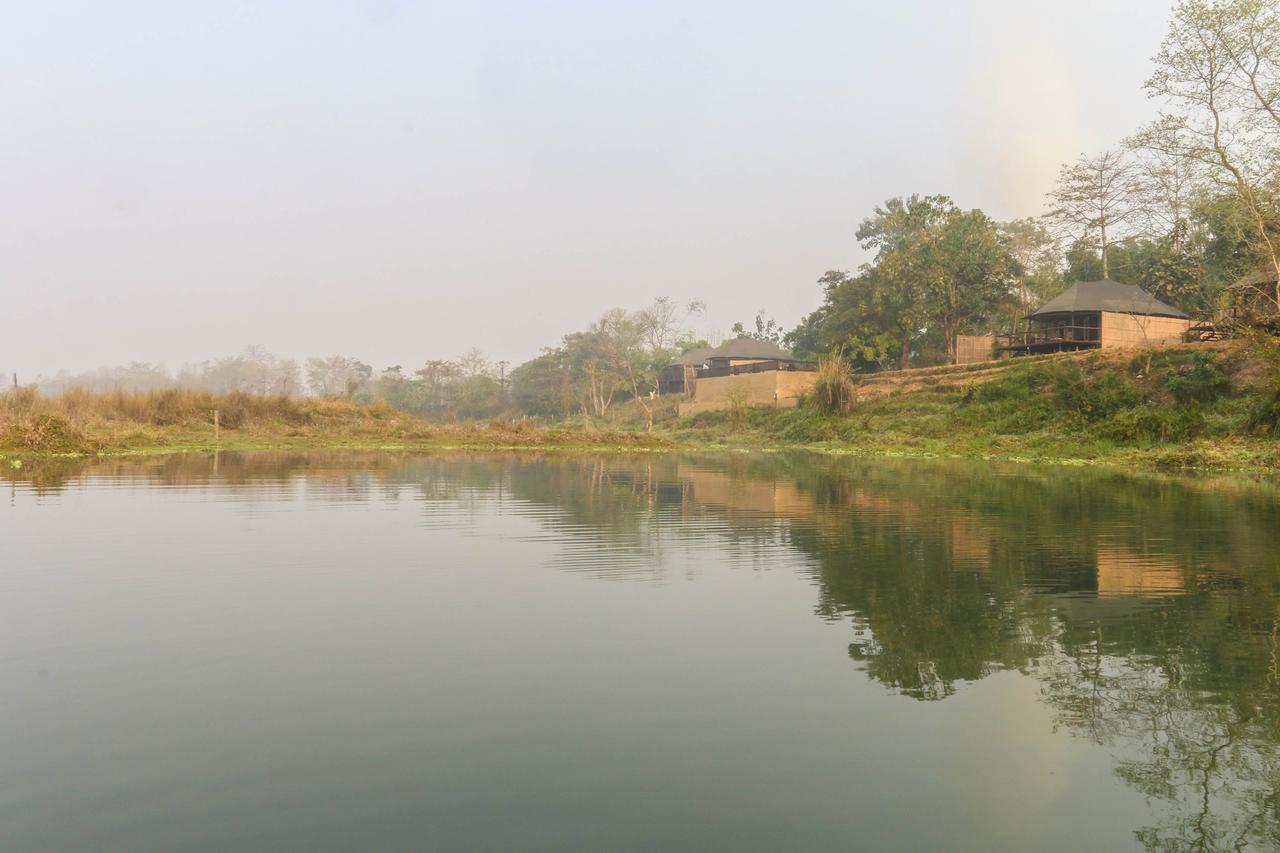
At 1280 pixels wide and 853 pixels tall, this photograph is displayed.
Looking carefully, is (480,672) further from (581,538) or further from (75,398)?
(75,398)

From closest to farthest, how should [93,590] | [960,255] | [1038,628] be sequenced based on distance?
1. [1038,628]
2. [93,590]
3. [960,255]

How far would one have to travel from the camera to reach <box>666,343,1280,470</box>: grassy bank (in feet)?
92.6

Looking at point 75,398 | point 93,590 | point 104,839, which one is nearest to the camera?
point 104,839

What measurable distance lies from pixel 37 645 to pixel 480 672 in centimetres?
341

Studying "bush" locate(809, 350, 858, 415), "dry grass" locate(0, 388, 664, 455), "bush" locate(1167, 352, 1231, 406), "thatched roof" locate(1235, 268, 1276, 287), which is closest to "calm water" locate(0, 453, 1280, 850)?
"bush" locate(1167, 352, 1231, 406)

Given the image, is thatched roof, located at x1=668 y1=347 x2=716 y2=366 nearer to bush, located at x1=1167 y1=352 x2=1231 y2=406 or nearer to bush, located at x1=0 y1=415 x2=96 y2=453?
bush, located at x1=1167 y1=352 x2=1231 y2=406

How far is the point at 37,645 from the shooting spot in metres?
6.51

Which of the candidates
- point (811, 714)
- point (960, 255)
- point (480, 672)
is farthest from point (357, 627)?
point (960, 255)

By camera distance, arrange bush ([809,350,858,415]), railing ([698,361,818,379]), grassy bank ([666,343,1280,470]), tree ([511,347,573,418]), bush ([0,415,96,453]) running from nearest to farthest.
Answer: grassy bank ([666,343,1280,470])
bush ([0,415,96,453])
bush ([809,350,858,415])
railing ([698,361,818,379])
tree ([511,347,573,418])

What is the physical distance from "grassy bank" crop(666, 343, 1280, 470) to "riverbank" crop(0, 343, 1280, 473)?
0.26 feet

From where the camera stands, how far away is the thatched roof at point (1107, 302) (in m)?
45.4

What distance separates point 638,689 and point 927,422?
38972 mm

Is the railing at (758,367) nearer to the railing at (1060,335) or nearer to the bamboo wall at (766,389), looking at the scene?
the bamboo wall at (766,389)

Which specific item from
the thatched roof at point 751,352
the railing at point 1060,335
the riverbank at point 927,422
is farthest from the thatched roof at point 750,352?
the railing at point 1060,335
